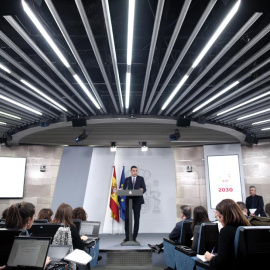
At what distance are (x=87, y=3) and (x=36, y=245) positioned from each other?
11.0 ft

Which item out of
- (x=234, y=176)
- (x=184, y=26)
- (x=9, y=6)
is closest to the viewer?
(x=9, y=6)

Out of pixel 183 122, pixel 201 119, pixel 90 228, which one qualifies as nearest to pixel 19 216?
pixel 90 228

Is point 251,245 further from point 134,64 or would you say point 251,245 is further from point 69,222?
point 134,64

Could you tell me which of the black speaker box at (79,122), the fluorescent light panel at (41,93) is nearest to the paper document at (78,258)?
the fluorescent light panel at (41,93)

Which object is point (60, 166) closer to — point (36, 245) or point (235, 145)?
point (235, 145)

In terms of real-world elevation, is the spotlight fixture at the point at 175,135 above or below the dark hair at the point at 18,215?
above

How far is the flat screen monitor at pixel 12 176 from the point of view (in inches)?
336

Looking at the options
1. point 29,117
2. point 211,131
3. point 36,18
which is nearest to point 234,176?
point 211,131

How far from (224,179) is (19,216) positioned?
719 cm

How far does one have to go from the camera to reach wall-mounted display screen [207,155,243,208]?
8.38 metres

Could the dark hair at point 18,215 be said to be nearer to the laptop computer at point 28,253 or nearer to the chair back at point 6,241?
the chair back at point 6,241

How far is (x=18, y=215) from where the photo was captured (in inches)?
93.4

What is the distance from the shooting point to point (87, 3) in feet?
13.4

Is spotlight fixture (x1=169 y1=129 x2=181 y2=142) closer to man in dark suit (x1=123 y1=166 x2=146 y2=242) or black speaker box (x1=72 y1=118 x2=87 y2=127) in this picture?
man in dark suit (x1=123 y1=166 x2=146 y2=242)
